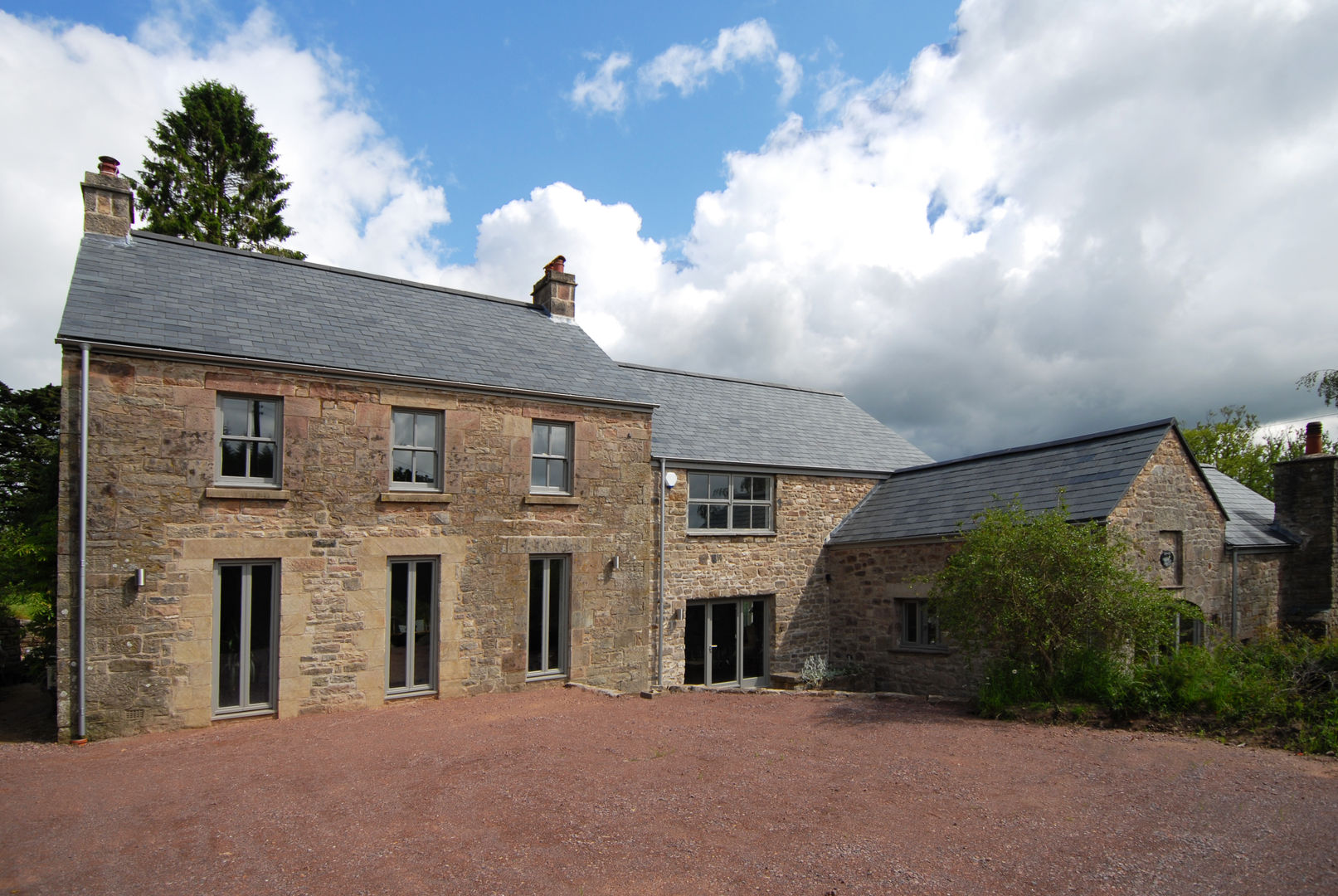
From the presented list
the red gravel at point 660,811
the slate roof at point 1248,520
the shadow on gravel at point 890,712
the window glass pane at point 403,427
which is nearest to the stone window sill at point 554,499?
the window glass pane at point 403,427

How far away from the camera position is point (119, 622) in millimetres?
10570

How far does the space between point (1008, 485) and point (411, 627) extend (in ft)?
40.1

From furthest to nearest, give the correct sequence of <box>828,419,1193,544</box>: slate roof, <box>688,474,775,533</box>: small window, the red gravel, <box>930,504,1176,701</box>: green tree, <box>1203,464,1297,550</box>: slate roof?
<box>1203,464,1297,550</box>: slate roof, <box>688,474,775,533</box>: small window, <box>828,419,1193,544</box>: slate roof, <box>930,504,1176,701</box>: green tree, the red gravel

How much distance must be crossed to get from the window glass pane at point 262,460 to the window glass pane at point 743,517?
976cm

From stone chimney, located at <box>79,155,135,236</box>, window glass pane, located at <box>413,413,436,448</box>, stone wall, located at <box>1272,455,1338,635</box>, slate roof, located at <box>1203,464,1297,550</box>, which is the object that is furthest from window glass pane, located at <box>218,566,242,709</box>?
stone wall, located at <box>1272,455,1338,635</box>

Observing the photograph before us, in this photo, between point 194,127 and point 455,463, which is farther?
point 194,127

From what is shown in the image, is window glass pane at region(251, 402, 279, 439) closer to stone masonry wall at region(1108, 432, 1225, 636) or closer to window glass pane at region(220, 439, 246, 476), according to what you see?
window glass pane at region(220, 439, 246, 476)

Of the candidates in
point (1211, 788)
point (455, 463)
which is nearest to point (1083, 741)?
point (1211, 788)

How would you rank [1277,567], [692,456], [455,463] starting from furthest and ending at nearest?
[1277,567]
[692,456]
[455,463]

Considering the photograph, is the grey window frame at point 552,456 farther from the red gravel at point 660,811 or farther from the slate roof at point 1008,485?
the slate roof at point 1008,485

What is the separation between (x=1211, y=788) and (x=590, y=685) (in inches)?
389

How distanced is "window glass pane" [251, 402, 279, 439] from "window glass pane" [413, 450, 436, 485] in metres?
2.27

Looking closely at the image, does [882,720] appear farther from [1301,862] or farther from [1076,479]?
[1076,479]

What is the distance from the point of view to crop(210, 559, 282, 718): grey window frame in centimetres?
1127
